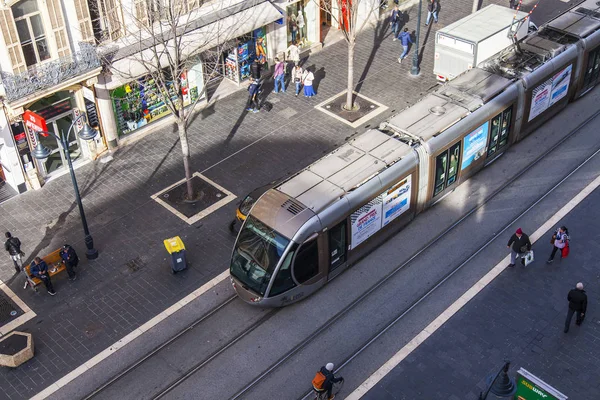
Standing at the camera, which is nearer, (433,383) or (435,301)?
(433,383)

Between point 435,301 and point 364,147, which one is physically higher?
point 364,147

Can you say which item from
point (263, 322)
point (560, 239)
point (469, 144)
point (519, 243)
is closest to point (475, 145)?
point (469, 144)

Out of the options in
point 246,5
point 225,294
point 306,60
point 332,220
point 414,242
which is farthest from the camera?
point 306,60

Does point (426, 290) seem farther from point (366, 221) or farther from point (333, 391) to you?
point (333, 391)

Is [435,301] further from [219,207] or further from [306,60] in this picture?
[306,60]

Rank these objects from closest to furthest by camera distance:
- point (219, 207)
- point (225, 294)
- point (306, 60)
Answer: point (225, 294) < point (219, 207) < point (306, 60)

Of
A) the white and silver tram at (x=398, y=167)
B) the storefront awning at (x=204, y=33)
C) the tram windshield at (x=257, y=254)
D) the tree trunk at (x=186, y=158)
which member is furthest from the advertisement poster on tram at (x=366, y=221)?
the storefront awning at (x=204, y=33)

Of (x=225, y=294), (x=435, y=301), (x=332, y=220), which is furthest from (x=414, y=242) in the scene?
(x=225, y=294)

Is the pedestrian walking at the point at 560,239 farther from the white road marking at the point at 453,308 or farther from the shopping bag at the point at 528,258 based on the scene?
the white road marking at the point at 453,308
